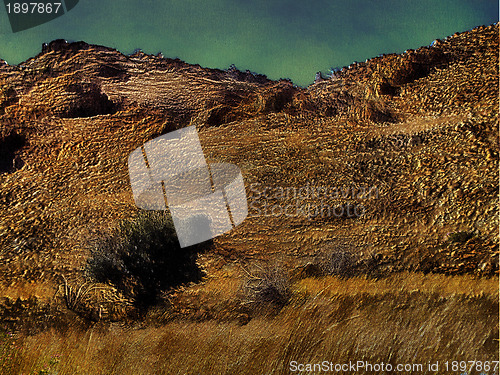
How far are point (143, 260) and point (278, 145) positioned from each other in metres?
0.69

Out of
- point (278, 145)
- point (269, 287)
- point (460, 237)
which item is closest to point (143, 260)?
point (269, 287)

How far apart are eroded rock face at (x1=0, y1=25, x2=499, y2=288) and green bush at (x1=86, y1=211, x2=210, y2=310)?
0.21 ft

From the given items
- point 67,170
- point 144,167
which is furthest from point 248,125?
point 67,170

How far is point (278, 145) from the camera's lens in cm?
146

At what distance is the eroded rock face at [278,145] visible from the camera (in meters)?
1.32

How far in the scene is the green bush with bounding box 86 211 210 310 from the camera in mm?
1500

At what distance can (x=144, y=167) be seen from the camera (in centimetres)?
150

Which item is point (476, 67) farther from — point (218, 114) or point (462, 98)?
point (218, 114)

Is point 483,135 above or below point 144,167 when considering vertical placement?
below

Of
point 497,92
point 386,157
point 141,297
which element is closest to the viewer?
Result: point 497,92

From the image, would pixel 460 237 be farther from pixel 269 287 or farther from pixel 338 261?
pixel 269 287

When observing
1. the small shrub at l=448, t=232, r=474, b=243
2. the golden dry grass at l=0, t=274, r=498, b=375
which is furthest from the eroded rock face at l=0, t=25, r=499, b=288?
the golden dry grass at l=0, t=274, r=498, b=375

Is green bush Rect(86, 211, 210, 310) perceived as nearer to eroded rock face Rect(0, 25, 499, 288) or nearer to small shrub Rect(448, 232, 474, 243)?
eroded rock face Rect(0, 25, 499, 288)

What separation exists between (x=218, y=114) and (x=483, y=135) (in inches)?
36.6
